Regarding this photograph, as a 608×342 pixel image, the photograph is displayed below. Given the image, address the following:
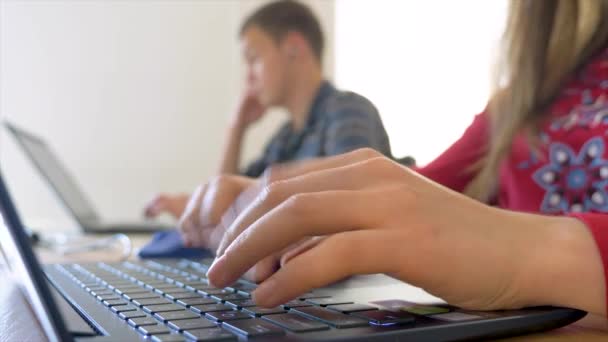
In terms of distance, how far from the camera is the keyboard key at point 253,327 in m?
0.27

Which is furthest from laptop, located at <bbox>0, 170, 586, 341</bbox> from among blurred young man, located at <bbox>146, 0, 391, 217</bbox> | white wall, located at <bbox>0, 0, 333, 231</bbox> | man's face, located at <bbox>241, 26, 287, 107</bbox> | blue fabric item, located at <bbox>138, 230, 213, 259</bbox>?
white wall, located at <bbox>0, 0, 333, 231</bbox>

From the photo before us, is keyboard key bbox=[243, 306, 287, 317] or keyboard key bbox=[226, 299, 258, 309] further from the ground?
keyboard key bbox=[243, 306, 287, 317]

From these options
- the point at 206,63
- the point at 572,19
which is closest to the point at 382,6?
the point at 206,63

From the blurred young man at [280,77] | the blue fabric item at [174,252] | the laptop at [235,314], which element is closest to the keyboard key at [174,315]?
the laptop at [235,314]

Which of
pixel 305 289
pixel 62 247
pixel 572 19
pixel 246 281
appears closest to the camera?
pixel 305 289

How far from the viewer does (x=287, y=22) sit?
1803 mm

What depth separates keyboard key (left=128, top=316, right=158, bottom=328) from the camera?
11.3 inches

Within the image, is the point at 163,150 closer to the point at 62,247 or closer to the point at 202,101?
the point at 202,101

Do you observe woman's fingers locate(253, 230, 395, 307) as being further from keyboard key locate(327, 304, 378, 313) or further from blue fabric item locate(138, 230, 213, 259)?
blue fabric item locate(138, 230, 213, 259)

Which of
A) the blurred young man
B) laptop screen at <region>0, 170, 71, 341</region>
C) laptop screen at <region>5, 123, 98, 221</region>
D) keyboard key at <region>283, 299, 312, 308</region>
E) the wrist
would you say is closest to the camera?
laptop screen at <region>0, 170, 71, 341</region>

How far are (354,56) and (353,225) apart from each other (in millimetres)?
1735

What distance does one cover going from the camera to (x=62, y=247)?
0.98 metres

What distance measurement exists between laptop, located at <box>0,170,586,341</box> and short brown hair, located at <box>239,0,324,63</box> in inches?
56.8

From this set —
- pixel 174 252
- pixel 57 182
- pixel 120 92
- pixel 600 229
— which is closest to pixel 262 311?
pixel 600 229
